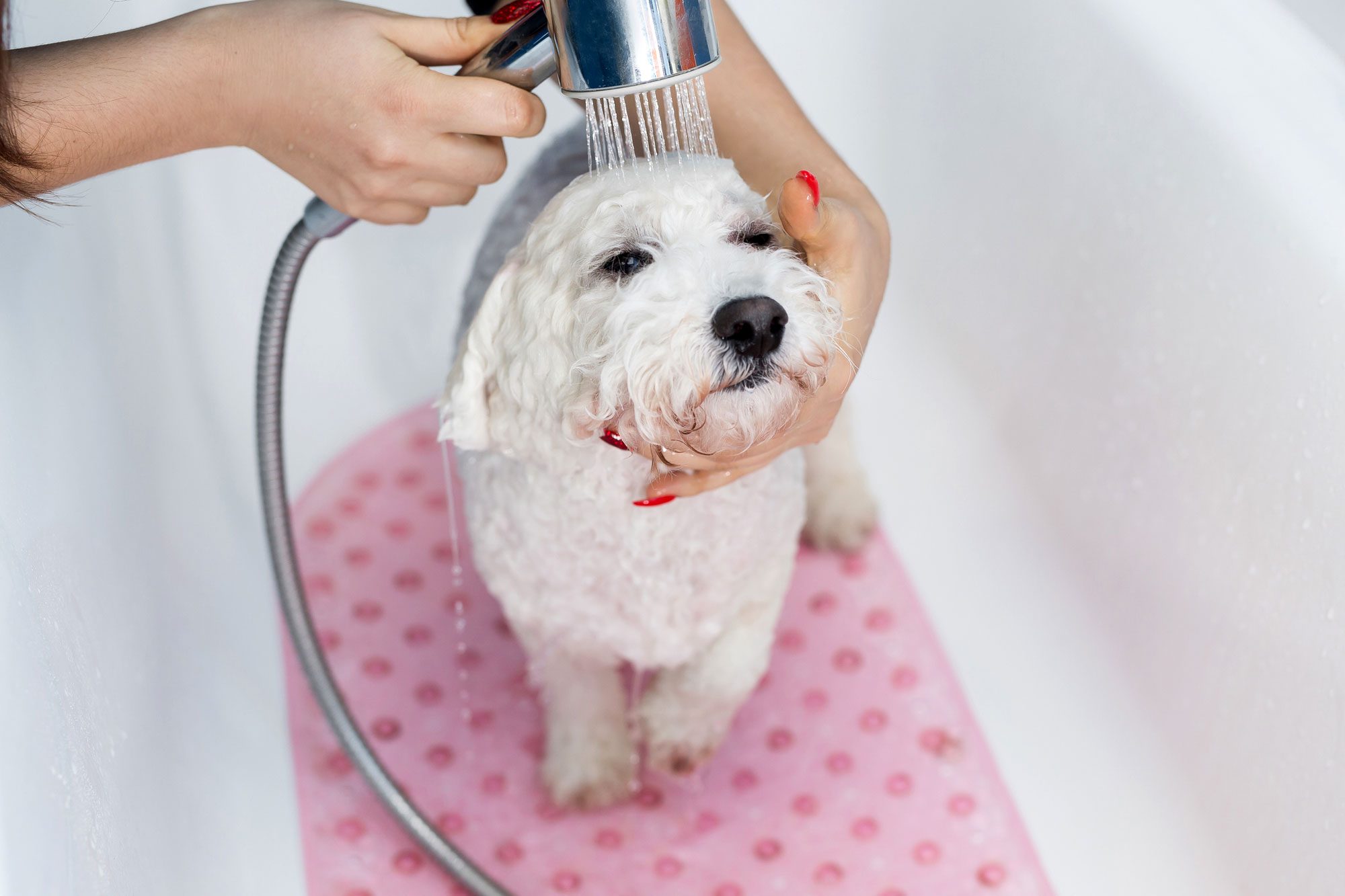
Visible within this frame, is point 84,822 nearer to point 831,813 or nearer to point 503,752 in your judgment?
point 503,752

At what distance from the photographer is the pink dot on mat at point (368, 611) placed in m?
1.47

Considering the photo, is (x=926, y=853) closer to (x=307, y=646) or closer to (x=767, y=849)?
(x=767, y=849)

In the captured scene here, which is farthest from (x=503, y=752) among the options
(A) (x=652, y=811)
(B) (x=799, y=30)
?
(B) (x=799, y=30)

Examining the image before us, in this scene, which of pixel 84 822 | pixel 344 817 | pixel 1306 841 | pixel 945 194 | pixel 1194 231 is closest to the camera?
pixel 84 822

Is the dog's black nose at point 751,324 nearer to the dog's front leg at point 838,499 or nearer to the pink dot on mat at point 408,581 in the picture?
the dog's front leg at point 838,499

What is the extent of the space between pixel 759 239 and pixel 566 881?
0.73 meters

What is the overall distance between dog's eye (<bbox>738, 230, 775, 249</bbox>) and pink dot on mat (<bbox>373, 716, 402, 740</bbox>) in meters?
0.78

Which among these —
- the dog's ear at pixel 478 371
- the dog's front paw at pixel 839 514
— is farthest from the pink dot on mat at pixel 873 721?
the dog's ear at pixel 478 371

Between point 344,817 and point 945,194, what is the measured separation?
1068 mm

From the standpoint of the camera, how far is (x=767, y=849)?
1.26 metres

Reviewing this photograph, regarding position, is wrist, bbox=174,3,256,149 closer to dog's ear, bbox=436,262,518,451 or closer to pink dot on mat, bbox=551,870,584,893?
dog's ear, bbox=436,262,518,451

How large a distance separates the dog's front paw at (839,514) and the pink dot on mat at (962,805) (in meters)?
0.33

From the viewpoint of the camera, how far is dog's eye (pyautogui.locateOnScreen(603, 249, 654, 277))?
818mm

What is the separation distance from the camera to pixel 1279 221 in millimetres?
1028
